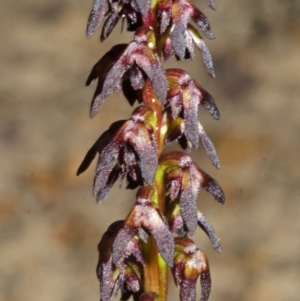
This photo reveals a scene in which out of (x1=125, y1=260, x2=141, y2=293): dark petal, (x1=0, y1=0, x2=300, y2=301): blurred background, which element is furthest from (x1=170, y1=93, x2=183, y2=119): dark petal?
(x1=0, y1=0, x2=300, y2=301): blurred background

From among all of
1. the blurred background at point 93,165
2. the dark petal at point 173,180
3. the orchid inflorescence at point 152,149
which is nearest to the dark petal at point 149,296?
the orchid inflorescence at point 152,149

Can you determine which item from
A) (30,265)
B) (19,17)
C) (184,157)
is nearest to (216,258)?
(30,265)

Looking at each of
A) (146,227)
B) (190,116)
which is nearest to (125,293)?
(146,227)

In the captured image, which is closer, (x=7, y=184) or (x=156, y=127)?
(x=156, y=127)

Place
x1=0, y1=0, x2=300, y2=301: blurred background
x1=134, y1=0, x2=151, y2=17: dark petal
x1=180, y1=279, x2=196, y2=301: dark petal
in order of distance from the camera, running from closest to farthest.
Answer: x1=134, y1=0, x2=151, y2=17: dark petal
x1=180, y1=279, x2=196, y2=301: dark petal
x1=0, y1=0, x2=300, y2=301: blurred background

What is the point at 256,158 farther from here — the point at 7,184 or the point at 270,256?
the point at 7,184

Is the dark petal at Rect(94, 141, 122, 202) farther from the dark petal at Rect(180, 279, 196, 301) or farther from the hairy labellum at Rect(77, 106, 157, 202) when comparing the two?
the dark petal at Rect(180, 279, 196, 301)
